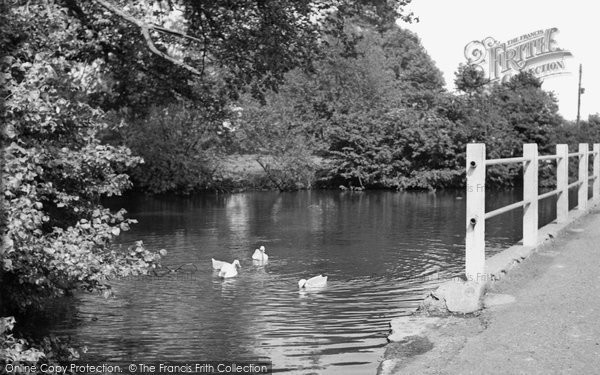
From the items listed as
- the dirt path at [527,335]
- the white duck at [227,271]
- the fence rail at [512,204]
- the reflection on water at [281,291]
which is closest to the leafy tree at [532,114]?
the reflection on water at [281,291]

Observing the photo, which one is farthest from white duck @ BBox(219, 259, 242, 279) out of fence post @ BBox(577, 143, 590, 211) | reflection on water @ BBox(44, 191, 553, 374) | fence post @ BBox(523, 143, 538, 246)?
fence post @ BBox(577, 143, 590, 211)

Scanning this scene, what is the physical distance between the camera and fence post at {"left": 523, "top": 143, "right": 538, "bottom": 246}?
29.4ft

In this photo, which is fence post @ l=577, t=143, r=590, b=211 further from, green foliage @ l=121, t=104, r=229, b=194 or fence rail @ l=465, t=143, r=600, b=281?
green foliage @ l=121, t=104, r=229, b=194

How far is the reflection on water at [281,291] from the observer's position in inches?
298

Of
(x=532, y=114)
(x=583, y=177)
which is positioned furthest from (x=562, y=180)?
(x=532, y=114)

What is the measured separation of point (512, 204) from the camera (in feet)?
32.7

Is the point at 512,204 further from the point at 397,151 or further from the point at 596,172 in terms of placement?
the point at 397,151

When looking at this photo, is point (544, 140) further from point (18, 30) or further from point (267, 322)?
point (18, 30)

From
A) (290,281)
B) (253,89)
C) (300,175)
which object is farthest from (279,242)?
(300,175)

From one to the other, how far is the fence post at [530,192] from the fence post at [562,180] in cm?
232

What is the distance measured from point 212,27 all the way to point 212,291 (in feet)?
19.1

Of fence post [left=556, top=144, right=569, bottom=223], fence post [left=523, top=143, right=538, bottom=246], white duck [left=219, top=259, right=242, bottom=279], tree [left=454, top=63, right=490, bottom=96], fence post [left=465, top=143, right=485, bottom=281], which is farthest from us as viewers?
tree [left=454, top=63, right=490, bottom=96]

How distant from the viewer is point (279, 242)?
1681cm

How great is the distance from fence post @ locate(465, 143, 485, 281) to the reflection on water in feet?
4.04
